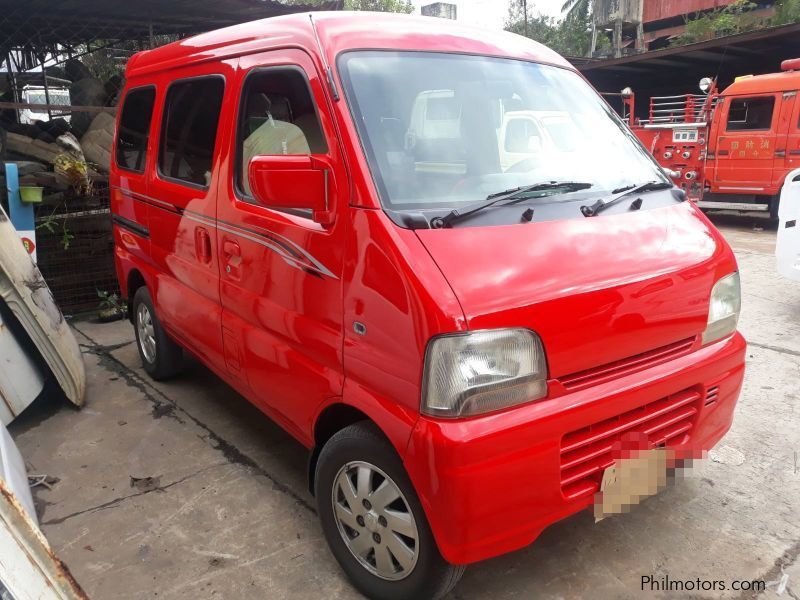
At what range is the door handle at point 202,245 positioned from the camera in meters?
3.13

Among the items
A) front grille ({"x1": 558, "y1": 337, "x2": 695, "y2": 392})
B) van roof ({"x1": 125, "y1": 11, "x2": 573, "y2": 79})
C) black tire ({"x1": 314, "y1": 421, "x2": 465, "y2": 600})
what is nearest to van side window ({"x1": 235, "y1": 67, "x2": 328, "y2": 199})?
van roof ({"x1": 125, "y1": 11, "x2": 573, "y2": 79})

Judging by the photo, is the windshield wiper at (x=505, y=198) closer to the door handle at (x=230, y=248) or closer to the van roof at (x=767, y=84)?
the door handle at (x=230, y=248)

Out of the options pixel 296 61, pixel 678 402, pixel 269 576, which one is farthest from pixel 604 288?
pixel 269 576

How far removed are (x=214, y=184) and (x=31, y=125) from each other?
550cm

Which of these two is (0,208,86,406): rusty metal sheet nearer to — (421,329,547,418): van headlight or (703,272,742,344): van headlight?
(421,329,547,418): van headlight

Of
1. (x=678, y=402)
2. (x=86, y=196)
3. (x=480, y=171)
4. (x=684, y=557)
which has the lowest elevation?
(x=684, y=557)

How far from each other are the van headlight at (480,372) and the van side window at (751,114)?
1090 centimetres

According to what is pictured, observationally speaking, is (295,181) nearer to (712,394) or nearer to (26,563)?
(26,563)

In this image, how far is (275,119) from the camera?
8.88ft

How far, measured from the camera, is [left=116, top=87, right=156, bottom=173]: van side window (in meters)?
3.96

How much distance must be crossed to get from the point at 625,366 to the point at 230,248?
5.87 ft

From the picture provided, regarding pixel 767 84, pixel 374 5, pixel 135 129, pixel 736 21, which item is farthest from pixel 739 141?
pixel 374 5

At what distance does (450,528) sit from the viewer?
1890mm

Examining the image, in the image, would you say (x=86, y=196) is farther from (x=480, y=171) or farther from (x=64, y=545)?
(x=480, y=171)
